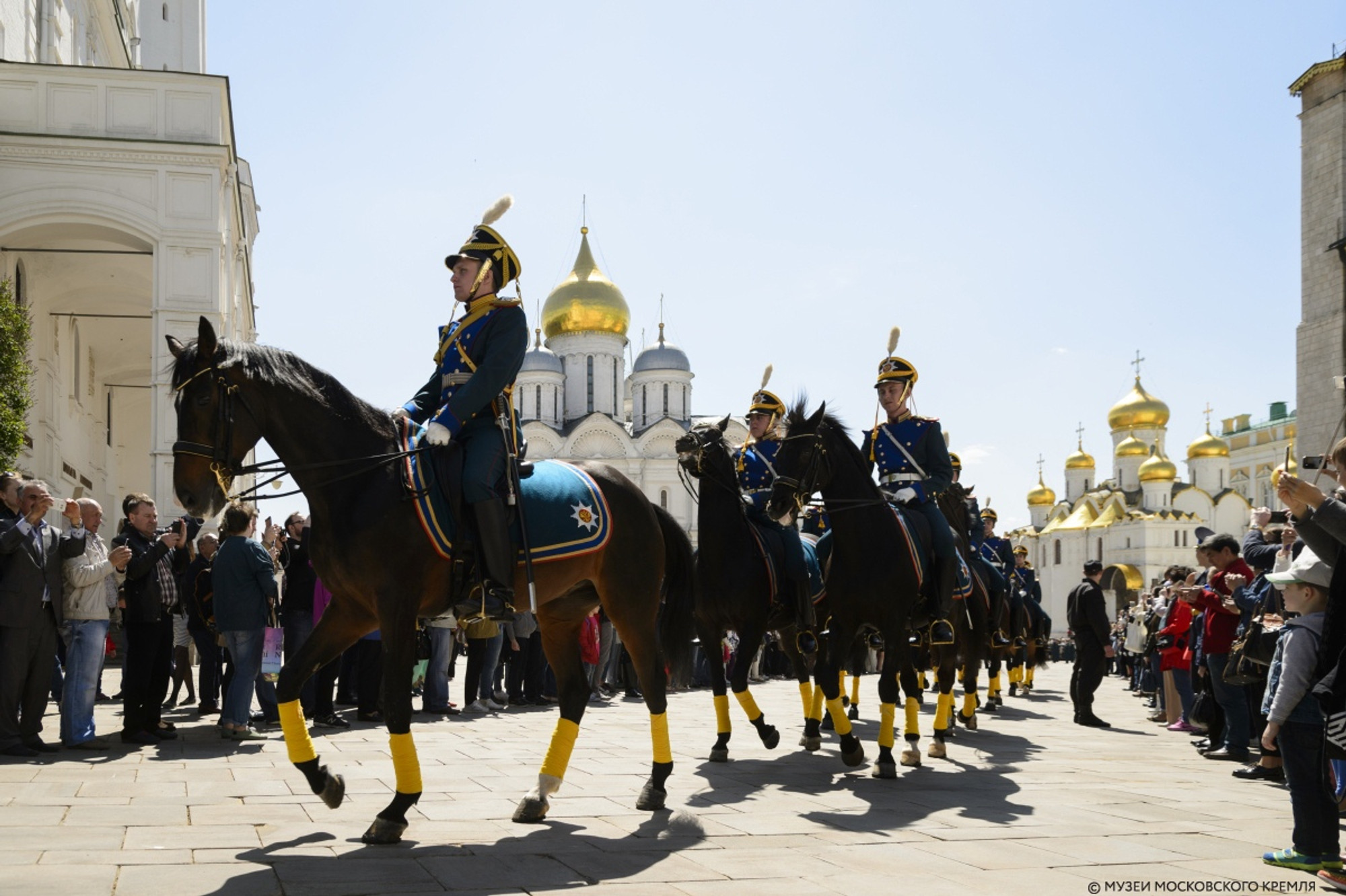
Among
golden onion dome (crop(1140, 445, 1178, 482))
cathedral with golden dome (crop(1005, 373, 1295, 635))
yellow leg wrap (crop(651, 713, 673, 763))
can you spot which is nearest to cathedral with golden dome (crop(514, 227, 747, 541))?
cathedral with golden dome (crop(1005, 373, 1295, 635))

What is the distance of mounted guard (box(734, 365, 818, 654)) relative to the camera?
32.6 feet

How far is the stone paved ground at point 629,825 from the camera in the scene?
493cm

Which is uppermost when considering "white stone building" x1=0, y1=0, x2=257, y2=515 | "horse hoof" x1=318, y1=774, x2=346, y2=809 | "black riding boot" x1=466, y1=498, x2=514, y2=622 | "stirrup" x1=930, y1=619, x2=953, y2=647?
"white stone building" x1=0, y1=0, x2=257, y2=515

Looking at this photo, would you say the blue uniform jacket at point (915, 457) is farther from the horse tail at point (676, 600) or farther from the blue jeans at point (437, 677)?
the blue jeans at point (437, 677)

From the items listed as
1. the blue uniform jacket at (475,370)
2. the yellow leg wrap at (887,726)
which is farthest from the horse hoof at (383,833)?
the yellow leg wrap at (887,726)

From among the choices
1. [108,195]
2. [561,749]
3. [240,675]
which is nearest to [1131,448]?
[108,195]

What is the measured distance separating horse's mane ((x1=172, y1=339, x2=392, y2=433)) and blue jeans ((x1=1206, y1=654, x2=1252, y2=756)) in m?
7.45

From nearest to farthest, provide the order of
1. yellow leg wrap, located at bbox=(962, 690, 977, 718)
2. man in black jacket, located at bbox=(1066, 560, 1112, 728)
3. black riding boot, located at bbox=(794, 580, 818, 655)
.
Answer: black riding boot, located at bbox=(794, 580, 818, 655) → yellow leg wrap, located at bbox=(962, 690, 977, 718) → man in black jacket, located at bbox=(1066, 560, 1112, 728)

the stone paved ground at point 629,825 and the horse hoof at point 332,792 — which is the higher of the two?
the horse hoof at point 332,792

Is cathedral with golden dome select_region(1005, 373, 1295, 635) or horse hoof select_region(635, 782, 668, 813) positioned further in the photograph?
cathedral with golden dome select_region(1005, 373, 1295, 635)

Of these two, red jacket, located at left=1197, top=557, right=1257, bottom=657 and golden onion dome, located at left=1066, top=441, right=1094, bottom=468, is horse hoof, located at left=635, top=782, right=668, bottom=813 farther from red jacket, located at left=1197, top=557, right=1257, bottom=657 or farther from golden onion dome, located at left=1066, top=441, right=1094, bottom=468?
golden onion dome, located at left=1066, top=441, right=1094, bottom=468

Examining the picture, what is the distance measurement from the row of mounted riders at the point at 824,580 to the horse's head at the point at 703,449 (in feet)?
0.03

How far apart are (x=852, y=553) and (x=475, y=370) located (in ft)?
10.9

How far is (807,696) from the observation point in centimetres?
1041
